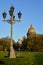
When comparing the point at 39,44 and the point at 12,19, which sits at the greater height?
the point at 12,19

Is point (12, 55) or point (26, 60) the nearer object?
point (26, 60)

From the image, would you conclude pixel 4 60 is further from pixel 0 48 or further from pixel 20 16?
pixel 0 48

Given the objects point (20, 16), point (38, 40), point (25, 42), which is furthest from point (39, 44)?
point (20, 16)

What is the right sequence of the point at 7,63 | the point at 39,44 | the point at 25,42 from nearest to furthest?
the point at 7,63, the point at 39,44, the point at 25,42

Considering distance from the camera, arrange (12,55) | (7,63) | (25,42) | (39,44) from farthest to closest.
Result: (25,42) < (39,44) < (12,55) < (7,63)

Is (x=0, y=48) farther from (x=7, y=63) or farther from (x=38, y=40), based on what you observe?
(x=7, y=63)

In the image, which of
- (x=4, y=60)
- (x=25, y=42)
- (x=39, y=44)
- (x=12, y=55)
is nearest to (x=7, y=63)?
(x=4, y=60)

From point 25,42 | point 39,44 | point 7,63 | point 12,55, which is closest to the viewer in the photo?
point 7,63

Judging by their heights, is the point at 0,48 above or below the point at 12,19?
below

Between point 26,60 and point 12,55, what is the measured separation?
320 cm

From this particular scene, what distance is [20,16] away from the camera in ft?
96.7

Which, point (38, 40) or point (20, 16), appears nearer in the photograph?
point (20, 16)

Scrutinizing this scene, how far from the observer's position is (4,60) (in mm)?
24688

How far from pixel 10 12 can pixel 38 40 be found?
69265 millimetres
